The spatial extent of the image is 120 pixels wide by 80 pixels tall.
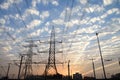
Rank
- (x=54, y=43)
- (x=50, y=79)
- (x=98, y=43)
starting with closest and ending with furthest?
(x=98, y=43), (x=54, y=43), (x=50, y=79)

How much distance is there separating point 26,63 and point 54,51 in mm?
19354

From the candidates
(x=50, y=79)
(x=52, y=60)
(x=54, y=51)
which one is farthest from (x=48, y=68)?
(x=50, y=79)

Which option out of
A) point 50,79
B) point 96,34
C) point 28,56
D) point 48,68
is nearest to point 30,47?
point 28,56

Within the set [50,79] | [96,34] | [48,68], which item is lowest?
[50,79]

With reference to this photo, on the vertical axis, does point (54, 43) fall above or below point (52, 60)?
above

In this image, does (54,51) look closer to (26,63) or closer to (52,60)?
(52,60)

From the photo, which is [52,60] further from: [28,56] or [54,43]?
[28,56]

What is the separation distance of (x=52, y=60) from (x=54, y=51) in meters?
3.29

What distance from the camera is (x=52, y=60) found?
41.8 m

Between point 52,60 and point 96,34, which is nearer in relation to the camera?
point 96,34

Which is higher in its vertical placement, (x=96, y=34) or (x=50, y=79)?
(x=96, y=34)

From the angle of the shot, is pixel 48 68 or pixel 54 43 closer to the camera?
pixel 48 68

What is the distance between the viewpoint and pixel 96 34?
38.1 m

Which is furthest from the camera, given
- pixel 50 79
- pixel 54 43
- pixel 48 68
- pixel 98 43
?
pixel 50 79
